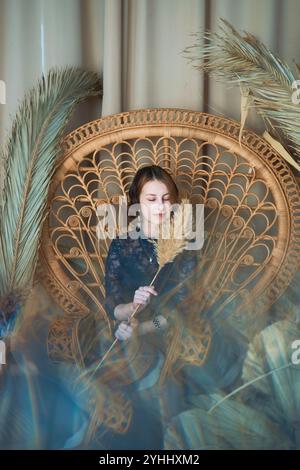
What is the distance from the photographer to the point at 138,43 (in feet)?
4.98

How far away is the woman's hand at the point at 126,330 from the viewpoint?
1227 millimetres

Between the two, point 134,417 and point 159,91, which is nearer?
point 134,417

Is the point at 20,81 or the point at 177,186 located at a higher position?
the point at 20,81

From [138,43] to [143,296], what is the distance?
0.67 metres

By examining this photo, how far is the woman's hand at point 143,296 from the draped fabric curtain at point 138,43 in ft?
1.64

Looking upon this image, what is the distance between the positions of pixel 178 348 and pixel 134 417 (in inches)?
7.0

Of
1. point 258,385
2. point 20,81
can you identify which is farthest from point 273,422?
point 20,81

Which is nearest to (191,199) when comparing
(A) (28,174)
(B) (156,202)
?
(B) (156,202)

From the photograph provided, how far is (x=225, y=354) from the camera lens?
1.17 metres

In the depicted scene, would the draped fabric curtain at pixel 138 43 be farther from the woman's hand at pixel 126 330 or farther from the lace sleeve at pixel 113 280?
the woman's hand at pixel 126 330

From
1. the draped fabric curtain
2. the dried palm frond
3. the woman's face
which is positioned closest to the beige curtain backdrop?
the draped fabric curtain

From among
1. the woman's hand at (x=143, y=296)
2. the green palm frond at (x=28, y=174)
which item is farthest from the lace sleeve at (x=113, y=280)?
the green palm frond at (x=28, y=174)

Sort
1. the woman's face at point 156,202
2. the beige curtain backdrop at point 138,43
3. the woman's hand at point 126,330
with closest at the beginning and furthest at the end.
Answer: the woman's hand at point 126,330
the woman's face at point 156,202
the beige curtain backdrop at point 138,43

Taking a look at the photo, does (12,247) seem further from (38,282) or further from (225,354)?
(225,354)
